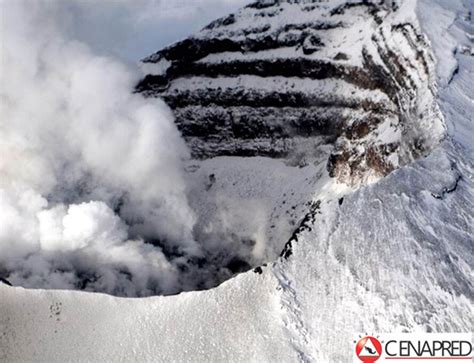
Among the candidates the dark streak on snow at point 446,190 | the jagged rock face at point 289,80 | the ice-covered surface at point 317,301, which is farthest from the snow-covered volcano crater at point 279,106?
the ice-covered surface at point 317,301

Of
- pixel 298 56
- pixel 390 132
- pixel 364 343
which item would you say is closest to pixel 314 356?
pixel 364 343

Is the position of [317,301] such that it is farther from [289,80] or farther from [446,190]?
[289,80]

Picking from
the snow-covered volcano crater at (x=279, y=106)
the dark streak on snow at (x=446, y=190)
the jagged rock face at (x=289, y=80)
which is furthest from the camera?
the jagged rock face at (x=289, y=80)

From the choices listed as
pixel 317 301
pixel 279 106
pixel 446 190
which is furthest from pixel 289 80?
pixel 317 301

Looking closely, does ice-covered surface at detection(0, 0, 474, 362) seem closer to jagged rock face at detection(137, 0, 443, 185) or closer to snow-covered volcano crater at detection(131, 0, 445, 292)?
snow-covered volcano crater at detection(131, 0, 445, 292)

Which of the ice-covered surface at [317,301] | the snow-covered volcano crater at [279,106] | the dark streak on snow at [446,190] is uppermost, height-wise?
the dark streak on snow at [446,190]

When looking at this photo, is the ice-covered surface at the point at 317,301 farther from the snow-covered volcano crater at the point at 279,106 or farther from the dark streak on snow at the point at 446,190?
the snow-covered volcano crater at the point at 279,106

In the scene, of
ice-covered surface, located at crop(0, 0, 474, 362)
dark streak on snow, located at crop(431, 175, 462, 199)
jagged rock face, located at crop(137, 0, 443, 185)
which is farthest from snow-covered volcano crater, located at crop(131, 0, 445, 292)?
ice-covered surface, located at crop(0, 0, 474, 362)
